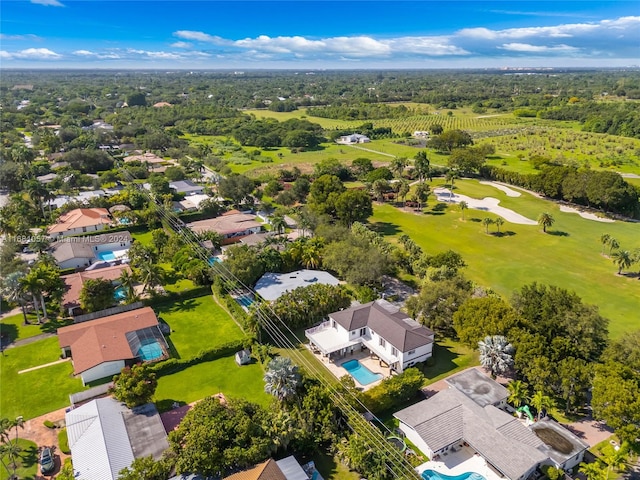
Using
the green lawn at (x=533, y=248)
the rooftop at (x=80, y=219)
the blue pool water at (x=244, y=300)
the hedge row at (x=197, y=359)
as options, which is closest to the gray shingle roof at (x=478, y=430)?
the hedge row at (x=197, y=359)

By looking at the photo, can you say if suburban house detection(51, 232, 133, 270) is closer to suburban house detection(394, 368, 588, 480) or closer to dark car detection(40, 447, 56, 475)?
dark car detection(40, 447, 56, 475)

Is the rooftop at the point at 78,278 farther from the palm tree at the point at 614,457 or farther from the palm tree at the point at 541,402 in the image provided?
the palm tree at the point at 614,457

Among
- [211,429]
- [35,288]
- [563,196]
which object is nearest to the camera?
[211,429]

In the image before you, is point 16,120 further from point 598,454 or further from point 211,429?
point 598,454

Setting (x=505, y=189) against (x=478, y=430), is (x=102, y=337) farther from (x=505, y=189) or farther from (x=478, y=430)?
(x=505, y=189)

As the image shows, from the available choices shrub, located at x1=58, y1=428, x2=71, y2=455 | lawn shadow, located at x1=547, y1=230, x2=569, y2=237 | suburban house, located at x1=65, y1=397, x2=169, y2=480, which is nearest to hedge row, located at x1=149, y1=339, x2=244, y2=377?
suburban house, located at x1=65, y1=397, x2=169, y2=480

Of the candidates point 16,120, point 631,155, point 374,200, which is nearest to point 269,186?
point 374,200
